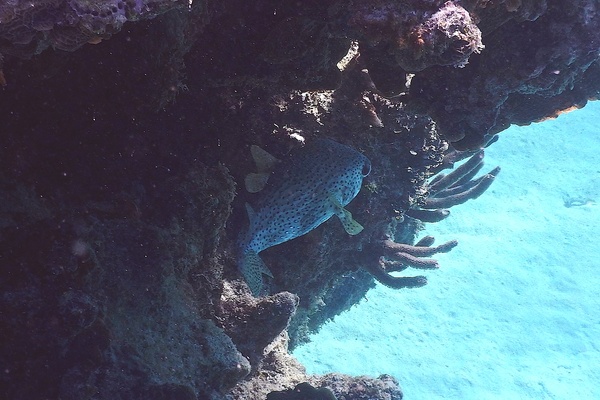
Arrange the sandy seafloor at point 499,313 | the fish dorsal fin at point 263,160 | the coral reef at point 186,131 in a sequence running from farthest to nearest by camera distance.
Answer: the sandy seafloor at point 499,313 → the fish dorsal fin at point 263,160 → the coral reef at point 186,131

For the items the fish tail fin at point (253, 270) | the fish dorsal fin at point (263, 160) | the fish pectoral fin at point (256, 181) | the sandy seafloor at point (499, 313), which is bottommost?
the fish tail fin at point (253, 270)

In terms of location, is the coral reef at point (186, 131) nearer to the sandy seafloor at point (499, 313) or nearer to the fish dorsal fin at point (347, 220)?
the fish dorsal fin at point (347, 220)

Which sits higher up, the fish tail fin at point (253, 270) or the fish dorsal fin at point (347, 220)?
the fish dorsal fin at point (347, 220)

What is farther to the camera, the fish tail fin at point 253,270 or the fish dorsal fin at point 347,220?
the fish tail fin at point 253,270

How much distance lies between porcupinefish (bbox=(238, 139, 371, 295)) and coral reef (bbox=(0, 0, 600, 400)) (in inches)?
10.7

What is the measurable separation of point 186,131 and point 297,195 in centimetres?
104

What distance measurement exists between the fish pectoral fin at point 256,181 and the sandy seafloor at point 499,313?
7.36m

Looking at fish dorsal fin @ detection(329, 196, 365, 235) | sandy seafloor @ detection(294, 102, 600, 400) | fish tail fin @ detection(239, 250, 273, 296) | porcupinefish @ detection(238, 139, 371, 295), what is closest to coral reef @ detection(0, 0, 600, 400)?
fish tail fin @ detection(239, 250, 273, 296)

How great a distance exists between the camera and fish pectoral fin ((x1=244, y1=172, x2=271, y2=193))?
361cm

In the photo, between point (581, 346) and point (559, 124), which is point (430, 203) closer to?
point (581, 346)

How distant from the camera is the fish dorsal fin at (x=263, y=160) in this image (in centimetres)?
357

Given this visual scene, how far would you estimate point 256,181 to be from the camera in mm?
3617

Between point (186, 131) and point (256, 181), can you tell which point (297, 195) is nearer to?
point (256, 181)

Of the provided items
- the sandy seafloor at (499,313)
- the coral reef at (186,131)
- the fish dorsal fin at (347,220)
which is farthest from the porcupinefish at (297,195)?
the sandy seafloor at (499,313)
